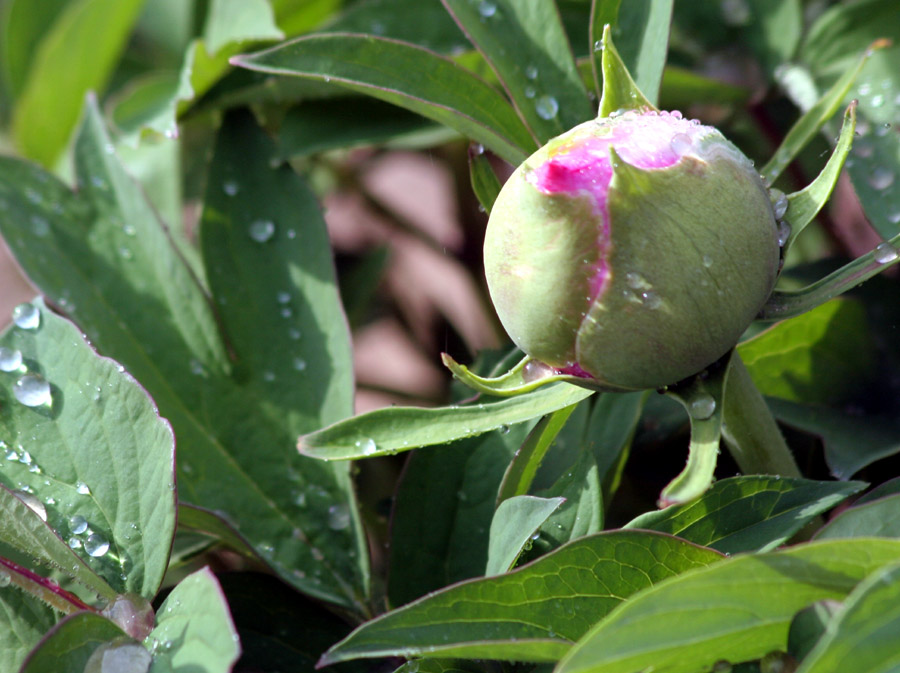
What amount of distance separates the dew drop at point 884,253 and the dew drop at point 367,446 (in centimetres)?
29

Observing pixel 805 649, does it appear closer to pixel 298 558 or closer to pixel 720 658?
pixel 720 658

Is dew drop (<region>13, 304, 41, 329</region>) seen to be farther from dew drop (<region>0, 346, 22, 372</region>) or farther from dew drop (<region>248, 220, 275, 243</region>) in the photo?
dew drop (<region>248, 220, 275, 243</region>)

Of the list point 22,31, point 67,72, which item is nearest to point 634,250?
point 67,72

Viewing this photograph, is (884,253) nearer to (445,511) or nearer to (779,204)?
(779,204)

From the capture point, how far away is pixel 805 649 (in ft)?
1.31

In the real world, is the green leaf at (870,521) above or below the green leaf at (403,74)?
below

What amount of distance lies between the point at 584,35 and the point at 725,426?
0.52 metres

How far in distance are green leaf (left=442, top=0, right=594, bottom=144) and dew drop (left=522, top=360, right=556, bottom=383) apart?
0.59 feet

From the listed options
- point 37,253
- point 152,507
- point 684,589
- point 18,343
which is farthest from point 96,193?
point 684,589

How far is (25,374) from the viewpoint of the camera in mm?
583

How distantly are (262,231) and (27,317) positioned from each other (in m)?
0.22

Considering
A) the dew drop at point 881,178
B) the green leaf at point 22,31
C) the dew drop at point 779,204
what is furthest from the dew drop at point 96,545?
the green leaf at point 22,31

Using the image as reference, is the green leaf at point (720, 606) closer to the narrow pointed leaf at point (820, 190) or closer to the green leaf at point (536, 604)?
the green leaf at point (536, 604)

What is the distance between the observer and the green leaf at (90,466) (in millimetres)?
525
